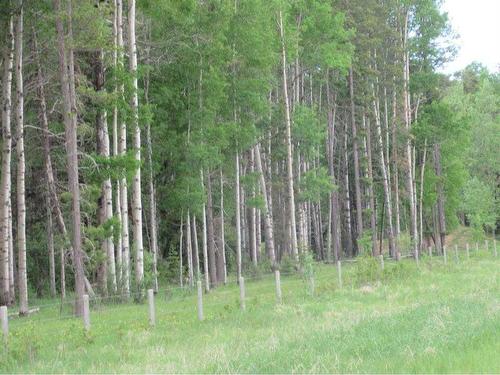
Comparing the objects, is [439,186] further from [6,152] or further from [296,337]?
[296,337]

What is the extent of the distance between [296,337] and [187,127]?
58.3ft

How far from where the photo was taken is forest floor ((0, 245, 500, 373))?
754 centimetres

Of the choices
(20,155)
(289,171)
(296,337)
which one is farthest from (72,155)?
(289,171)

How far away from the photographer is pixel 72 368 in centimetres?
884

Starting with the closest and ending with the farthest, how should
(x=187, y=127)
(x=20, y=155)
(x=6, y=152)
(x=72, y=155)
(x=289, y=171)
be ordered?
(x=72, y=155) < (x=6, y=152) < (x=20, y=155) < (x=187, y=127) < (x=289, y=171)

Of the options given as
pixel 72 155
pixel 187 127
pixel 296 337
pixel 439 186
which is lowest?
pixel 296 337

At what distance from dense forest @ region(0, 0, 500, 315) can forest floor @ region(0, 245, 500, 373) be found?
12.9ft

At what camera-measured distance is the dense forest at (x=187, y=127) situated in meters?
18.2

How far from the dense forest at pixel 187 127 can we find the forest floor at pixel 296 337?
392 centimetres

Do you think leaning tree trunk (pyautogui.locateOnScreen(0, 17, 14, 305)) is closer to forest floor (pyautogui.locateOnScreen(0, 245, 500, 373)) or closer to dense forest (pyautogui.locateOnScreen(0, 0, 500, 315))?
dense forest (pyautogui.locateOnScreen(0, 0, 500, 315))

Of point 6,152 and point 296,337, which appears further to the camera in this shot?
point 6,152

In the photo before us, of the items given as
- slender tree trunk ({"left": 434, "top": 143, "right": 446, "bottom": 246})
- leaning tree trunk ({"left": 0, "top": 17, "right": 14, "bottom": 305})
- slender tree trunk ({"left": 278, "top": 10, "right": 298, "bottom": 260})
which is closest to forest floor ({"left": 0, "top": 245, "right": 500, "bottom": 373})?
leaning tree trunk ({"left": 0, "top": 17, "right": 14, "bottom": 305})

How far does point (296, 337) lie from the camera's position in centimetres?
977

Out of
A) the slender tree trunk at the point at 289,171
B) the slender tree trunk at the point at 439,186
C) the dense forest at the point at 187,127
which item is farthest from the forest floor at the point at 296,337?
the slender tree trunk at the point at 439,186
